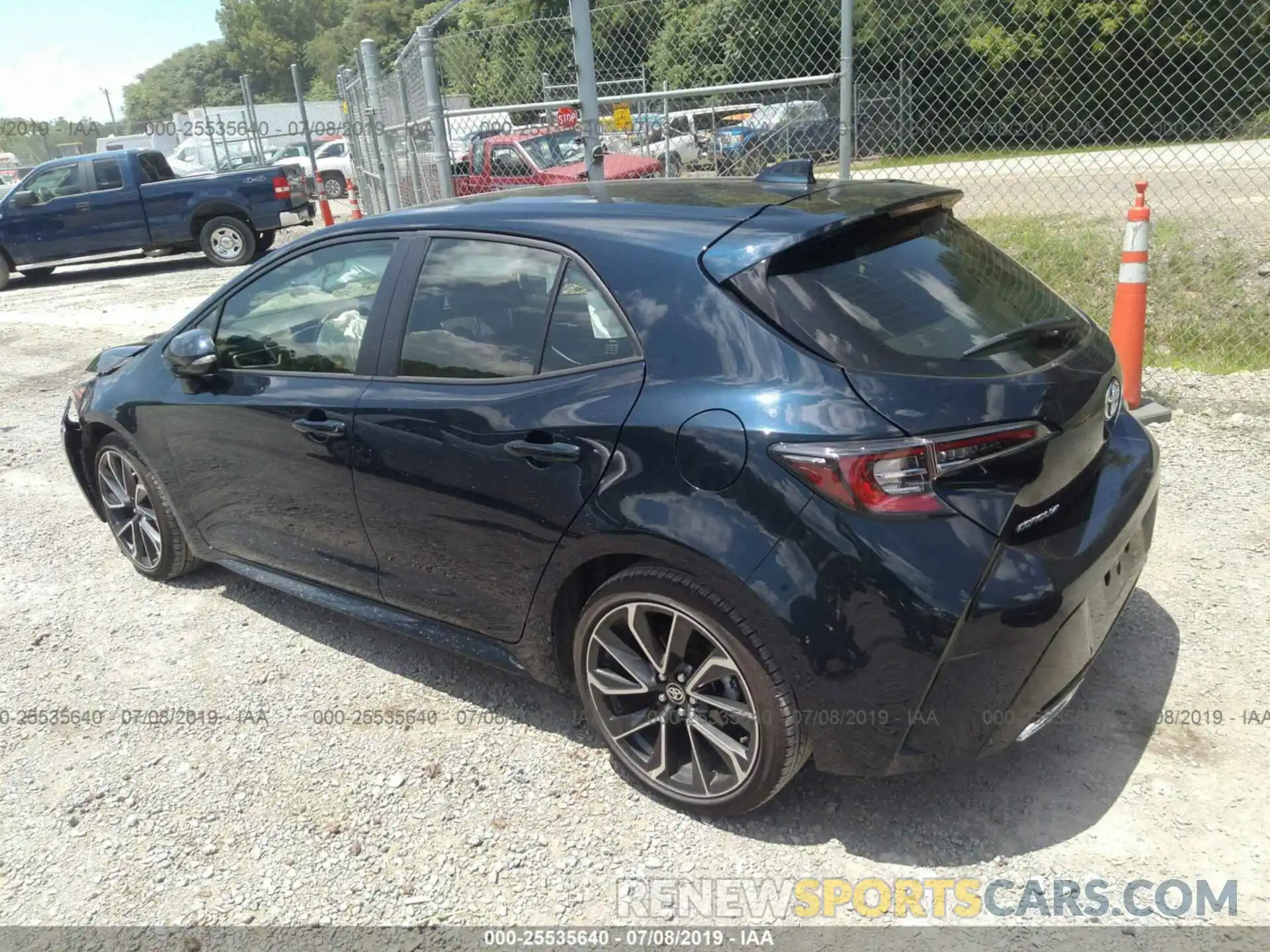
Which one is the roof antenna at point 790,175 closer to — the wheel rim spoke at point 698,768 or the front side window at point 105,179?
the wheel rim spoke at point 698,768

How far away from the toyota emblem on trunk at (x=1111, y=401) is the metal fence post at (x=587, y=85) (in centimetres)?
342

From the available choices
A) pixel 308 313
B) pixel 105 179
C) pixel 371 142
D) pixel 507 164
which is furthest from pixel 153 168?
pixel 308 313

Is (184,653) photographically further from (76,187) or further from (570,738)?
(76,187)

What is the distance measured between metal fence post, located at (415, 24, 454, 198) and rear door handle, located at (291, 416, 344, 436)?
423 cm

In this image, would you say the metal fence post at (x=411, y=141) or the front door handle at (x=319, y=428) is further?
the metal fence post at (x=411, y=141)

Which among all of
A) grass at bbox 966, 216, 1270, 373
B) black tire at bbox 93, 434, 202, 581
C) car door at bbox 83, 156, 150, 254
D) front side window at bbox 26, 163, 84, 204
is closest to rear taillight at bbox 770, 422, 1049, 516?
black tire at bbox 93, 434, 202, 581

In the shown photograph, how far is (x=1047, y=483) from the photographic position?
241cm

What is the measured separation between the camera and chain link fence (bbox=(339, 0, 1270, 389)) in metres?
7.55

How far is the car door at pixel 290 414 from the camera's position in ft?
10.9

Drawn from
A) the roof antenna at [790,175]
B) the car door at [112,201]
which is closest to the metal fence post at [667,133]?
the roof antenna at [790,175]

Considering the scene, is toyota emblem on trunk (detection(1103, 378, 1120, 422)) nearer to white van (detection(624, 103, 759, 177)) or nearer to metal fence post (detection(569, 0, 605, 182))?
metal fence post (detection(569, 0, 605, 182))

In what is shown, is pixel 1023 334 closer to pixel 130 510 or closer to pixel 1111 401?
pixel 1111 401

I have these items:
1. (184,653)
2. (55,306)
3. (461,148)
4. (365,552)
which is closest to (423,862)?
(365,552)

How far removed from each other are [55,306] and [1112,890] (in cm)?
1422
